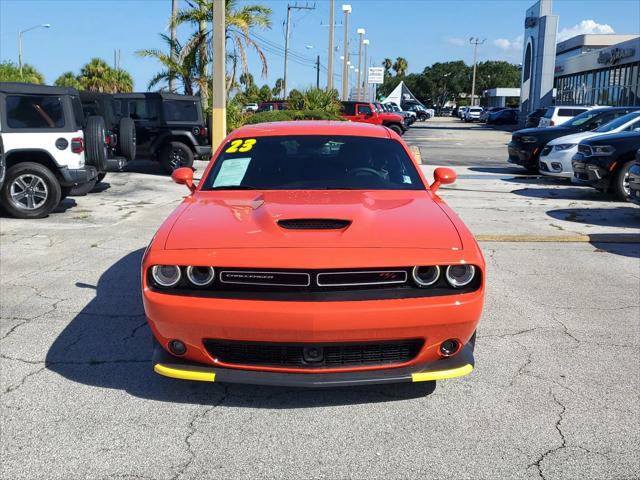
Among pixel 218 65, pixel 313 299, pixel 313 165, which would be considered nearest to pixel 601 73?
pixel 218 65

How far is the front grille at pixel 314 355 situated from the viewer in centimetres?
337

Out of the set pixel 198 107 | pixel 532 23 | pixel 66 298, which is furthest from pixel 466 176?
pixel 532 23

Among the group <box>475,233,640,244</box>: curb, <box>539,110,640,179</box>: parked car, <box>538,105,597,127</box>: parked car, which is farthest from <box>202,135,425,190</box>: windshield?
<box>538,105,597,127</box>: parked car

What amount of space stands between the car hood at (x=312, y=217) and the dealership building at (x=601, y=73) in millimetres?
39341

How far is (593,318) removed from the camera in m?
5.23

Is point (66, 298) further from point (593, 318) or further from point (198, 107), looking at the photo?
point (198, 107)

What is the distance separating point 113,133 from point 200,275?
10531 millimetres

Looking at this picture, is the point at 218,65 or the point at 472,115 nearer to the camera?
the point at 218,65

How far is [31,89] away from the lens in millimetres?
9664

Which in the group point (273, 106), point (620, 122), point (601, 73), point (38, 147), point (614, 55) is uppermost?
point (614, 55)

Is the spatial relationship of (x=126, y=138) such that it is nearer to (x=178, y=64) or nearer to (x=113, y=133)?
(x=113, y=133)

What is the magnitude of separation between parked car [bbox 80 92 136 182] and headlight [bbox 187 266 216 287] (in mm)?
7939

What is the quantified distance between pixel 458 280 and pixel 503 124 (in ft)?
183

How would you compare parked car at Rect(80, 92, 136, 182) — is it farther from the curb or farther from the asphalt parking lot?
the curb
